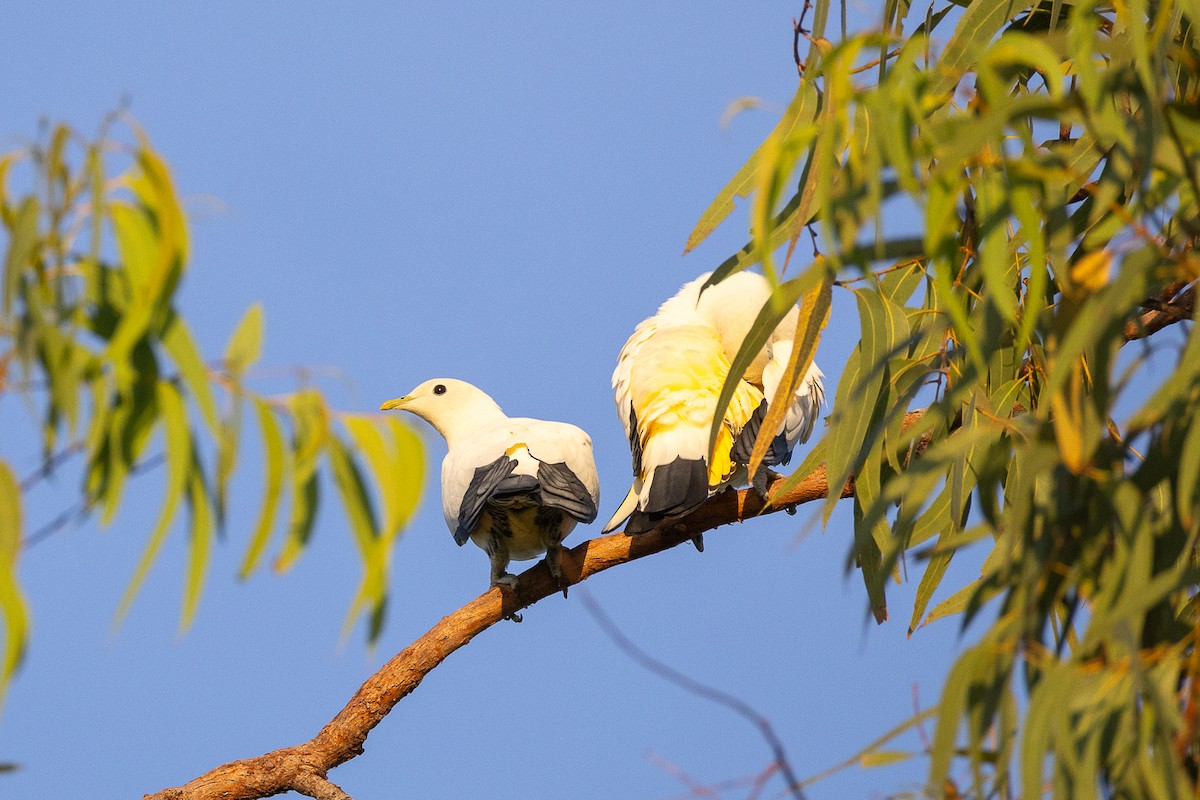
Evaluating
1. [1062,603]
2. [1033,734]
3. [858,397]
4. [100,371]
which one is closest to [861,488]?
[858,397]

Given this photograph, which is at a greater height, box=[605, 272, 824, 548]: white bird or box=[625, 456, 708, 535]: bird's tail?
box=[605, 272, 824, 548]: white bird

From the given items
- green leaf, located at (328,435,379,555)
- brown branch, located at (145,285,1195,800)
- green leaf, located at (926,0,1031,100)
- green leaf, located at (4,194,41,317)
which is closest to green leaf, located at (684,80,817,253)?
green leaf, located at (926,0,1031,100)

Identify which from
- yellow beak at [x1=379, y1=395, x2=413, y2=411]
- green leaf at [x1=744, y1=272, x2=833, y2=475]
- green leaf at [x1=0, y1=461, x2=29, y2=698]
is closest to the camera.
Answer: green leaf at [x1=0, y1=461, x2=29, y2=698]

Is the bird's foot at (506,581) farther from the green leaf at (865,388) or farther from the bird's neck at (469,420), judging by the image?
the green leaf at (865,388)

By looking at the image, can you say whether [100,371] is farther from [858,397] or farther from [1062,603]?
[1062,603]

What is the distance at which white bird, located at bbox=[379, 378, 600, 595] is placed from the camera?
3.80 meters

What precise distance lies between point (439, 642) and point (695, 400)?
1.06 meters

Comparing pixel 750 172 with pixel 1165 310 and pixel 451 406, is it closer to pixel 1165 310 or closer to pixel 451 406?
pixel 1165 310

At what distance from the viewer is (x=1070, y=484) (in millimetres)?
2051

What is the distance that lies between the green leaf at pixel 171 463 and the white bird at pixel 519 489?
2.05 meters

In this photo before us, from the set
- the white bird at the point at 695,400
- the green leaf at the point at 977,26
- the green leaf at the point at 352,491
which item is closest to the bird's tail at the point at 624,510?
the white bird at the point at 695,400

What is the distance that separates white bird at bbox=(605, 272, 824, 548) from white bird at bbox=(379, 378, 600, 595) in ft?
0.55

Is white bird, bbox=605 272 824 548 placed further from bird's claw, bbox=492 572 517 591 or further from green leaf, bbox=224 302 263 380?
green leaf, bbox=224 302 263 380

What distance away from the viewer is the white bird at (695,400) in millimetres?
3777
